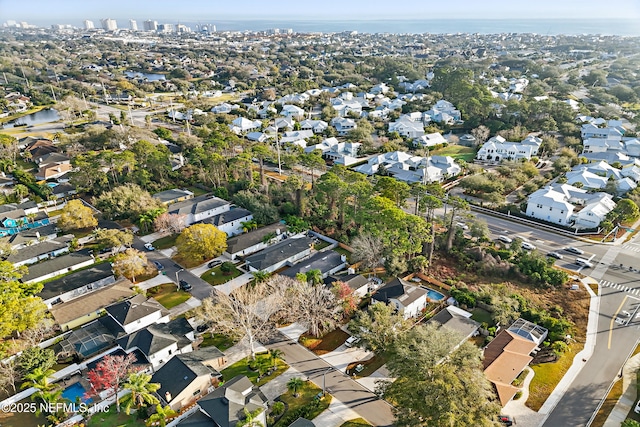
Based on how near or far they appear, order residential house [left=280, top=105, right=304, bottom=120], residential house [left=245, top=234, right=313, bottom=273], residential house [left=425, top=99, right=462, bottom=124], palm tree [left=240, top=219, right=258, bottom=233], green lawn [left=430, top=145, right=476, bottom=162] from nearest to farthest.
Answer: residential house [left=245, top=234, right=313, bottom=273]
palm tree [left=240, top=219, right=258, bottom=233]
green lawn [left=430, top=145, right=476, bottom=162]
residential house [left=425, top=99, right=462, bottom=124]
residential house [left=280, top=105, right=304, bottom=120]

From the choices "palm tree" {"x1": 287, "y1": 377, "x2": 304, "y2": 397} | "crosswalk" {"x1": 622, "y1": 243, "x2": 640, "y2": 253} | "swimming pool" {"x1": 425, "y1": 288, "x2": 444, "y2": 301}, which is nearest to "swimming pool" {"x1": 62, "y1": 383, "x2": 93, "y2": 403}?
"palm tree" {"x1": 287, "y1": 377, "x2": 304, "y2": 397}

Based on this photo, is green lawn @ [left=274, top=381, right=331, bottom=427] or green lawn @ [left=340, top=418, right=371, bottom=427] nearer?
green lawn @ [left=340, top=418, right=371, bottom=427]

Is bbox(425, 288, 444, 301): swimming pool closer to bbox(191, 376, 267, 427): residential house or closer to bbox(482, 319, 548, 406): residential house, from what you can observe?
bbox(482, 319, 548, 406): residential house

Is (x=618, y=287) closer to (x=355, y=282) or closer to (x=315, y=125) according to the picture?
(x=355, y=282)

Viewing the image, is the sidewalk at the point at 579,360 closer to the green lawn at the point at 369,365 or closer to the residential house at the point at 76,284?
the green lawn at the point at 369,365

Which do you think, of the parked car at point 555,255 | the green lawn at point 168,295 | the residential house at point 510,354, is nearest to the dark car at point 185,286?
the green lawn at point 168,295
